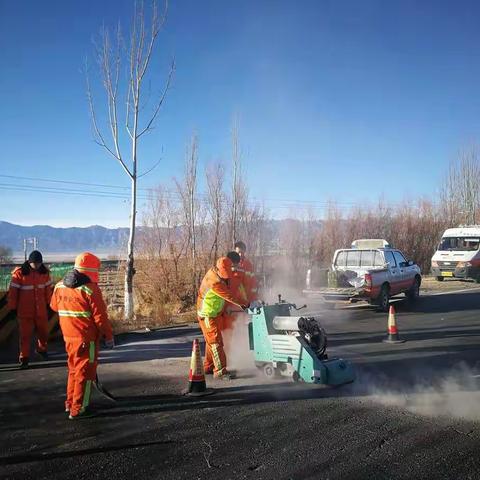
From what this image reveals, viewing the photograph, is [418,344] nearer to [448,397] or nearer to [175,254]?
[448,397]

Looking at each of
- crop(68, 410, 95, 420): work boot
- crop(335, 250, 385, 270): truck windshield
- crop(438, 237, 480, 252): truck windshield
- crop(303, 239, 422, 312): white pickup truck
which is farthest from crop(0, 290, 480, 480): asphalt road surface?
crop(438, 237, 480, 252): truck windshield

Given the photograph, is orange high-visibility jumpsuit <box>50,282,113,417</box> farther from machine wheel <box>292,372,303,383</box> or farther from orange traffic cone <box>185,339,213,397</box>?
machine wheel <box>292,372,303,383</box>

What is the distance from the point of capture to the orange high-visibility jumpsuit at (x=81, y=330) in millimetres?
4867

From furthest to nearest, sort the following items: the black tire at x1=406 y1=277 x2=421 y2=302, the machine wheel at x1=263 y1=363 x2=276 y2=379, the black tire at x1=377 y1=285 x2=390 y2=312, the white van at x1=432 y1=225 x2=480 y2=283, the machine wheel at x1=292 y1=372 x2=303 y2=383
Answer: the white van at x1=432 y1=225 x2=480 y2=283 → the black tire at x1=406 y1=277 x2=421 y2=302 → the black tire at x1=377 y1=285 x2=390 y2=312 → the machine wheel at x1=263 y1=363 x2=276 y2=379 → the machine wheel at x1=292 y1=372 x2=303 y2=383

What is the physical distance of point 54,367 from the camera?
7406mm

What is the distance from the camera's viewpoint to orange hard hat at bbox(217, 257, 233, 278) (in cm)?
675

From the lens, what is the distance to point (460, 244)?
2238 cm

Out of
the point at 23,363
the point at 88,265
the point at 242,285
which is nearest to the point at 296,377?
the point at 242,285

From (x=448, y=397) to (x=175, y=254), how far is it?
11561mm

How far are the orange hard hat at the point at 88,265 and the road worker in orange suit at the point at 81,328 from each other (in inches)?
0.7

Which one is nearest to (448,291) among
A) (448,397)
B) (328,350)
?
(328,350)

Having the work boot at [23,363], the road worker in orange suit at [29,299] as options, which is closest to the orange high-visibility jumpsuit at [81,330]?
the work boot at [23,363]

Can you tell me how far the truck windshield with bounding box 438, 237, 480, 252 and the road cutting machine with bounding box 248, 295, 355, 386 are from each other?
18258 mm

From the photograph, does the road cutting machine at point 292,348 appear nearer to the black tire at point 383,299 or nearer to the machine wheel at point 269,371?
the machine wheel at point 269,371
